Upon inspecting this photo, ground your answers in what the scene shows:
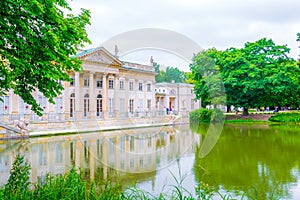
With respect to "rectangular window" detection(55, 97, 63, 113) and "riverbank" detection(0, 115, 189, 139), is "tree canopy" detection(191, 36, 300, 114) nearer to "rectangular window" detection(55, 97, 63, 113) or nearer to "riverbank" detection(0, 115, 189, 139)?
"riverbank" detection(0, 115, 189, 139)

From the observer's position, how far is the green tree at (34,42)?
4.91m

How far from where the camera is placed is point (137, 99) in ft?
123

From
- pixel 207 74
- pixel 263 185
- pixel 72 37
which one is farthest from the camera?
pixel 207 74

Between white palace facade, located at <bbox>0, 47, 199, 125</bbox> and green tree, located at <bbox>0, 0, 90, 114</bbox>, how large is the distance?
1838cm

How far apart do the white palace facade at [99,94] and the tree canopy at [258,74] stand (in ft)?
31.2

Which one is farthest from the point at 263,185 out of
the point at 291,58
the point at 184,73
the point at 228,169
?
the point at 291,58

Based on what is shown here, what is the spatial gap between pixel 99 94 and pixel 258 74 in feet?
60.5

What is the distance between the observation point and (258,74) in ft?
113

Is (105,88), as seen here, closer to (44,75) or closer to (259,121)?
(259,121)

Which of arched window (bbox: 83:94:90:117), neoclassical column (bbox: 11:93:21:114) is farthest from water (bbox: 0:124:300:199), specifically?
arched window (bbox: 83:94:90:117)

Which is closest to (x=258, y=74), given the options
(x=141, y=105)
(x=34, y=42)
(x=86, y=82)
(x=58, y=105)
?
(x=141, y=105)

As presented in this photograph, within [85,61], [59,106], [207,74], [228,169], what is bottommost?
[228,169]

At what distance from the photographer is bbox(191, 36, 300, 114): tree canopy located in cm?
3353

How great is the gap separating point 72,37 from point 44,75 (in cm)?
96
